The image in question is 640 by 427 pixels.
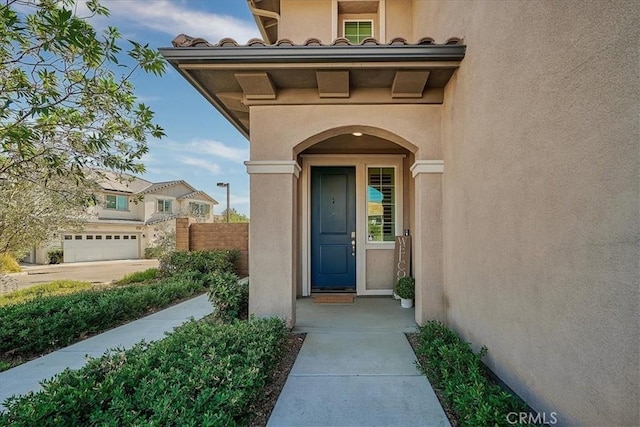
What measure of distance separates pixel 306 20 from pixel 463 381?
687 cm

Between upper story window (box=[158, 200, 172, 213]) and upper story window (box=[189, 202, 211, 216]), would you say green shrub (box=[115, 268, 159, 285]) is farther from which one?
upper story window (box=[189, 202, 211, 216])

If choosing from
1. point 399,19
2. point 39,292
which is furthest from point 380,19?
point 39,292

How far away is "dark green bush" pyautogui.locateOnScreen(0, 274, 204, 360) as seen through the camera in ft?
13.4

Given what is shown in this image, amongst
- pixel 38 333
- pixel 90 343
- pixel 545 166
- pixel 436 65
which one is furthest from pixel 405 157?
pixel 38 333

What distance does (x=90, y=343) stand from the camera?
4.40 m

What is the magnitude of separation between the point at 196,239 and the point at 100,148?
5870 mm

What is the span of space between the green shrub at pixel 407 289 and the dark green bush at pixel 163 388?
10.3 feet

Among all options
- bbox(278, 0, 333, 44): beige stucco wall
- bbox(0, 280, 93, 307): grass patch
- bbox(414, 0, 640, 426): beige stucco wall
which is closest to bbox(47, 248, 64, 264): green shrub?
bbox(0, 280, 93, 307): grass patch

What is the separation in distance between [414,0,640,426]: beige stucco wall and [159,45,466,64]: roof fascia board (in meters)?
0.42

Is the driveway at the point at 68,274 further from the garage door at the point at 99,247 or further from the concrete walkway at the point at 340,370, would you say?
the concrete walkway at the point at 340,370

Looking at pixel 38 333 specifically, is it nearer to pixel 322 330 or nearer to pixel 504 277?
pixel 322 330

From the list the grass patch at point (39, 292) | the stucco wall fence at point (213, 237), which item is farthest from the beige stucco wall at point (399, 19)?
the grass patch at point (39, 292)

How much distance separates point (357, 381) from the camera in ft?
10.4

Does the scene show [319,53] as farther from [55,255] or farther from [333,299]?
[55,255]
